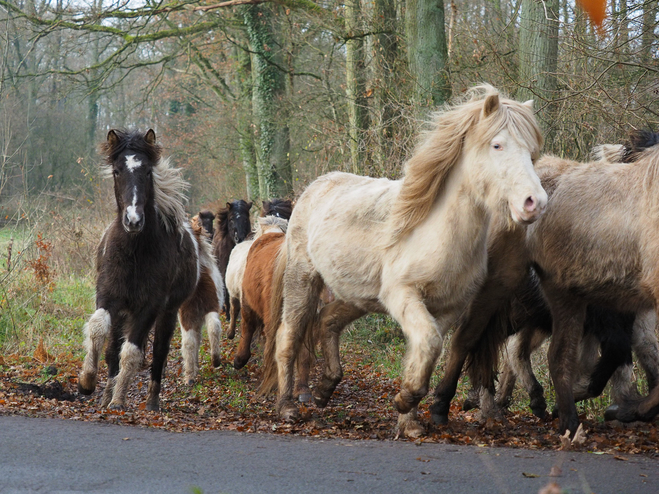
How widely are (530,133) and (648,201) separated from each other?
0.98 m

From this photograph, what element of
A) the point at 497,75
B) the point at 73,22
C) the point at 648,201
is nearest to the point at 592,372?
the point at 648,201

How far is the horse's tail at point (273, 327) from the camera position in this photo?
772cm

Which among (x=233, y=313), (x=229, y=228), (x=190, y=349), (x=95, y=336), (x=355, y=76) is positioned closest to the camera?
(x=95, y=336)

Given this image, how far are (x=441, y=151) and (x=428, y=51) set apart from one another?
5.76 meters

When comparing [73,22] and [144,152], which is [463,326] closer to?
[144,152]

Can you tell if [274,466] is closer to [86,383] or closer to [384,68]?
[86,383]

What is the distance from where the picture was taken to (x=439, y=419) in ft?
21.5

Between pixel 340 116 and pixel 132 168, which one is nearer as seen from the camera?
pixel 132 168

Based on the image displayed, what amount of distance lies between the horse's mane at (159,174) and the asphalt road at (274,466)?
2.87 m

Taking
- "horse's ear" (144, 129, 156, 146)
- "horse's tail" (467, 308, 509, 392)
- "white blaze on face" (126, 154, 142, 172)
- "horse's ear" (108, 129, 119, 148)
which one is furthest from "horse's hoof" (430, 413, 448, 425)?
"horse's ear" (108, 129, 119, 148)

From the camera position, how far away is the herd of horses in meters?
5.54

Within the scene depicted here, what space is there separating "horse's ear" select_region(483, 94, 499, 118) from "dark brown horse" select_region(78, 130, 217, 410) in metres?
3.27

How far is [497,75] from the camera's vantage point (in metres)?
11.1

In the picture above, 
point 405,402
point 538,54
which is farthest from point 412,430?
Answer: point 538,54
